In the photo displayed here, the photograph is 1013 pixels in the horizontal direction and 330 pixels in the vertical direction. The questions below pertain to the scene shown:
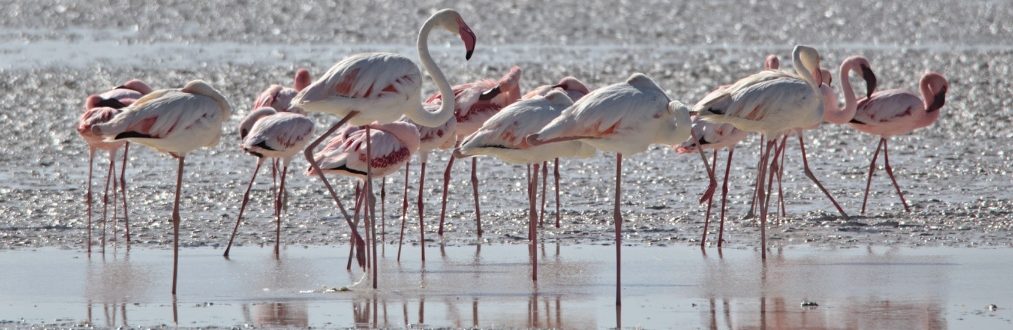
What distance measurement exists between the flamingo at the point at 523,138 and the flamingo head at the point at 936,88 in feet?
14.4

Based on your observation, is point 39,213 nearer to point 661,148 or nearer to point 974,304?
point 661,148

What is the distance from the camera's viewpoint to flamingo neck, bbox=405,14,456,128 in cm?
886

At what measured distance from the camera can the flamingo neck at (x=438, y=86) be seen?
8859 mm

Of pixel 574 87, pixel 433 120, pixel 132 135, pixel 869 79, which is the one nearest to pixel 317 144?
pixel 433 120

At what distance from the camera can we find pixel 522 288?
850 centimetres

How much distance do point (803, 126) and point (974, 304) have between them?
240cm

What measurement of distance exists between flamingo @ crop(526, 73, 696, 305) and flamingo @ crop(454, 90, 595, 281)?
0.99 feet

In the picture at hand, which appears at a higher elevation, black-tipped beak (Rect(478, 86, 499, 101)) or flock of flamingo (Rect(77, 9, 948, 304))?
black-tipped beak (Rect(478, 86, 499, 101))

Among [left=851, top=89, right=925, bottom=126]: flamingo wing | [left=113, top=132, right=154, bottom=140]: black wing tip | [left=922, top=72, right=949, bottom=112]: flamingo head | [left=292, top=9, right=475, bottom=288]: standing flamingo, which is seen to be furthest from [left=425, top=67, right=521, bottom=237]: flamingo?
[left=922, top=72, right=949, bottom=112]: flamingo head

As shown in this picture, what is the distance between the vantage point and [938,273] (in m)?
8.73

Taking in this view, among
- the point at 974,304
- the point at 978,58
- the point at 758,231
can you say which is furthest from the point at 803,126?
the point at 978,58

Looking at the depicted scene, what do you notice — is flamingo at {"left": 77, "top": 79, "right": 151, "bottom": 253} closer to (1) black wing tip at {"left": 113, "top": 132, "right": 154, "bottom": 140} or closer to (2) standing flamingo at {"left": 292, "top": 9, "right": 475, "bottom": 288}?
(1) black wing tip at {"left": 113, "top": 132, "right": 154, "bottom": 140}

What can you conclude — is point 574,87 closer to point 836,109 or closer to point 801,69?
point 801,69

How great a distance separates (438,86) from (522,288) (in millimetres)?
1325
